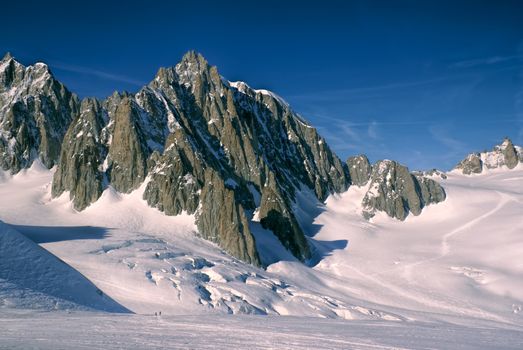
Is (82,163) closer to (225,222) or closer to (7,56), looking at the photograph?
(225,222)

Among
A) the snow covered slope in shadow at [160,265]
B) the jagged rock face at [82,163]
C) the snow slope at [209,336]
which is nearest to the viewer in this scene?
the snow slope at [209,336]

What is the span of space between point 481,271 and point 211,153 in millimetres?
71080

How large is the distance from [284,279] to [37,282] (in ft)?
154

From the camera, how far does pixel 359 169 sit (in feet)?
562

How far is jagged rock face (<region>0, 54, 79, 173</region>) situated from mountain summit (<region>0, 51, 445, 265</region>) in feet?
0.97

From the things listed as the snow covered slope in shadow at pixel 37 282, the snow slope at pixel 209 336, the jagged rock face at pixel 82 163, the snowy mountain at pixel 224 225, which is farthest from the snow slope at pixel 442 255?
the jagged rock face at pixel 82 163

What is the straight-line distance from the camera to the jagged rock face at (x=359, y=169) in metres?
168

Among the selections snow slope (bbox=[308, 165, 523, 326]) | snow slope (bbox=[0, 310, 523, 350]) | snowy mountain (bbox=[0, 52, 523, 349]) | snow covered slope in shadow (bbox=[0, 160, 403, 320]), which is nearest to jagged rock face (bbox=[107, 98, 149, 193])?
snowy mountain (bbox=[0, 52, 523, 349])

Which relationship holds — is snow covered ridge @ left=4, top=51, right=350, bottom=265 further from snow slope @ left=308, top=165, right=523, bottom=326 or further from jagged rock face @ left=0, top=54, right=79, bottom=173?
snow slope @ left=308, top=165, right=523, bottom=326

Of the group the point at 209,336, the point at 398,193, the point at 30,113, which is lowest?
the point at 209,336

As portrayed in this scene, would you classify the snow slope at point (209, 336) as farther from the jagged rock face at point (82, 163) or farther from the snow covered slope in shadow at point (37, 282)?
the jagged rock face at point (82, 163)

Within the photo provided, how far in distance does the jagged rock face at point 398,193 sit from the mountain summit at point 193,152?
47 centimetres

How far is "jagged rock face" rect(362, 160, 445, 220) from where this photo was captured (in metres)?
144

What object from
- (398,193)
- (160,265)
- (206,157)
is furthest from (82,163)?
(398,193)
